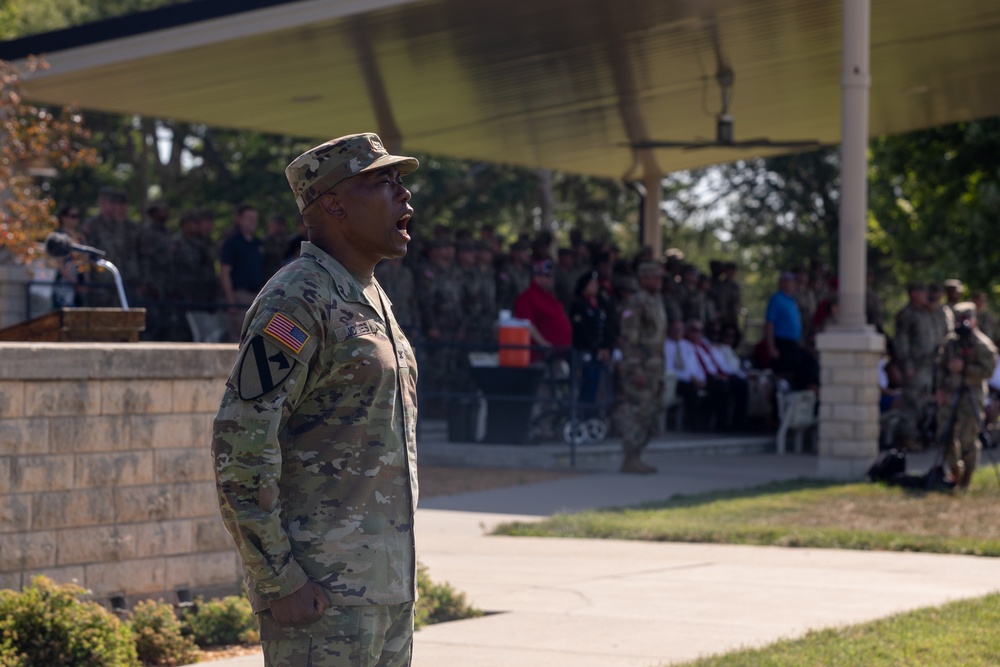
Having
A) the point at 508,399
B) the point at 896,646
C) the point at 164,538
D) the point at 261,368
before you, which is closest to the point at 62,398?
the point at 164,538

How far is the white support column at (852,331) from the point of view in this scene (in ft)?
49.7

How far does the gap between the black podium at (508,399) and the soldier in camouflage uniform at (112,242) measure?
3965 millimetres

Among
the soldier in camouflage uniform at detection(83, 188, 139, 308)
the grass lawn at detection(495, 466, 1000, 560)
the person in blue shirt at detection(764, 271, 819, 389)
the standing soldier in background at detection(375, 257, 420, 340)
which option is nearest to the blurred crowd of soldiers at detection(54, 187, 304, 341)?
the soldier in camouflage uniform at detection(83, 188, 139, 308)

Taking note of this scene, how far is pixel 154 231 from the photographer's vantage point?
16.5 m

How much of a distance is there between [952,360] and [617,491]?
3.49 m

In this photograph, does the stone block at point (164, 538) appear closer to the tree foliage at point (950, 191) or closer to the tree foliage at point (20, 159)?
the tree foliage at point (20, 159)

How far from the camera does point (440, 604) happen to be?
811 cm

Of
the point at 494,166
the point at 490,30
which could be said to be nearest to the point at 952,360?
the point at 490,30

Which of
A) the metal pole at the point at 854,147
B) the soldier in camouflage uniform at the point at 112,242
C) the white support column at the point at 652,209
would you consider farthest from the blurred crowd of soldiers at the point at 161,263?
the white support column at the point at 652,209

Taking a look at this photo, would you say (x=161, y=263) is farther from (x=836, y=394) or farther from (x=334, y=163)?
(x=334, y=163)

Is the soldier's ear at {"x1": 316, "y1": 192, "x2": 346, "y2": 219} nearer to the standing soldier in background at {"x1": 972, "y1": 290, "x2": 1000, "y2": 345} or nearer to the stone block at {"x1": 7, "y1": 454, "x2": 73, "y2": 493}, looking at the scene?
the stone block at {"x1": 7, "y1": 454, "x2": 73, "y2": 493}

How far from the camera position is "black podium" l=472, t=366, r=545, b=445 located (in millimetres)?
16328

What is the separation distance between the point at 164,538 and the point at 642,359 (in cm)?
794

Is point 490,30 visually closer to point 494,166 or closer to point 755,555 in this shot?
point 755,555
